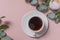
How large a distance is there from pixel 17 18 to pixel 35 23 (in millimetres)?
150

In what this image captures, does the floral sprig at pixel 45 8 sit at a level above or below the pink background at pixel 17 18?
above

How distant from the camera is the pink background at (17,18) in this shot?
1780 millimetres

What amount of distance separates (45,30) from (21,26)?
19cm

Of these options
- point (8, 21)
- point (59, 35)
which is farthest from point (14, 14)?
point (59, 35)

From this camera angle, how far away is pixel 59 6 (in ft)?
5.82

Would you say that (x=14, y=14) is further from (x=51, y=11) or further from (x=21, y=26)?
(x=51, y=11)

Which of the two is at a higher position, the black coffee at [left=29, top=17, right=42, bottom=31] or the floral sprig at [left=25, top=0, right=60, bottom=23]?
the floral sprig at [left=25, top=0, right=60, bottom=23]

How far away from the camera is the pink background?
1.78 metres

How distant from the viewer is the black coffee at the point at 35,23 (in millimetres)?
1757

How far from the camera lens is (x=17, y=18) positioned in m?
1.81

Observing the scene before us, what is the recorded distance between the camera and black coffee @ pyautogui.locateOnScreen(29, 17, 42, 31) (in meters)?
1.76

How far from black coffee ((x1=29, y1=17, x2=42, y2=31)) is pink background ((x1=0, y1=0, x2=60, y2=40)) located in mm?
83

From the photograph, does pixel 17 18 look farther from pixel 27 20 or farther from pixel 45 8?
pixel 45 8

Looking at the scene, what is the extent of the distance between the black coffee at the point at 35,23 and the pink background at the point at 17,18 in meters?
0.08
